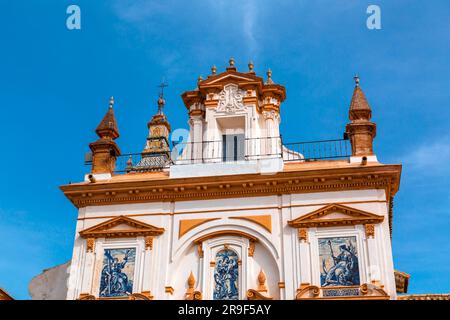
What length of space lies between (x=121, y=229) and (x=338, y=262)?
743 centimetres

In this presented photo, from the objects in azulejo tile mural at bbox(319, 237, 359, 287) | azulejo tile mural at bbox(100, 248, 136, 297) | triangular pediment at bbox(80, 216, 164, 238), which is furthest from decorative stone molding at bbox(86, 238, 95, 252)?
azulejo tile mural at bbox(319, 237, 359, 287)

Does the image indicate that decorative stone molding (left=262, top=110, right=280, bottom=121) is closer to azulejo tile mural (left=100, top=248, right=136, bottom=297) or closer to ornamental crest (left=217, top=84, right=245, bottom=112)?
ornamental crest (left=217, top=84, right=245, bottom=112)

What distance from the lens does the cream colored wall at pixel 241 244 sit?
21.0 m

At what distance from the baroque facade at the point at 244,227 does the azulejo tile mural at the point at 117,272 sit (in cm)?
3

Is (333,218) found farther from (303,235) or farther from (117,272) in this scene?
(117,272)

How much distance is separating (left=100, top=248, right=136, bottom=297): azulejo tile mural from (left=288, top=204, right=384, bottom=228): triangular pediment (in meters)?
5.54

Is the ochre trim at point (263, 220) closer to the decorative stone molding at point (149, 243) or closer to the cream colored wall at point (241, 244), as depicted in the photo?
the cream colored wall at point (241, 244)

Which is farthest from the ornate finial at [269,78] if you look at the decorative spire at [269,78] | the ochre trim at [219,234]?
the ochre trim at [219,234]

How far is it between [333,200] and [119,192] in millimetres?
7394

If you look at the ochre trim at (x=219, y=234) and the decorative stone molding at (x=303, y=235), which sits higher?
the ochre trim at (x=219, y=234)

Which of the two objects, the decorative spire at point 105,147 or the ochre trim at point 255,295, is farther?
the decorative spire at point 105,147

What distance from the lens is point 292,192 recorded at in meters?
22.2
